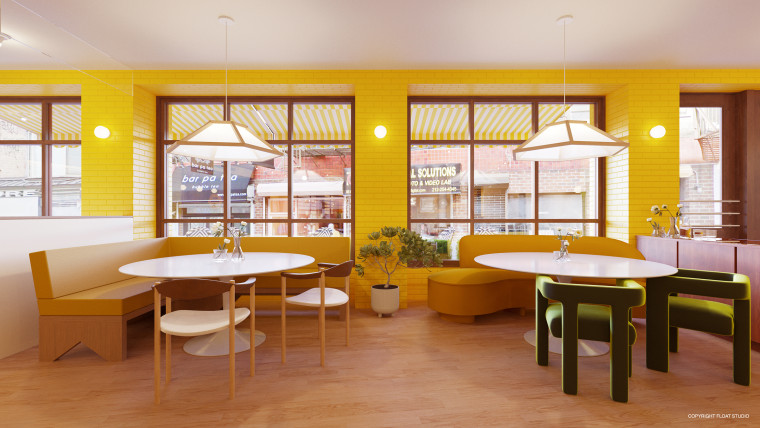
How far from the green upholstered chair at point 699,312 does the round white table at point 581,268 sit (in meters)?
0.19

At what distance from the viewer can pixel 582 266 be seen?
9.74ft

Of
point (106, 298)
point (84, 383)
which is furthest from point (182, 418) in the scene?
point (106, 298)

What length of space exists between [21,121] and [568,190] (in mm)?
8722

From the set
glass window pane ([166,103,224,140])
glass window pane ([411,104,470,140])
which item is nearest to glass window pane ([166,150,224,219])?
glass window pane ([166,103,224,140])

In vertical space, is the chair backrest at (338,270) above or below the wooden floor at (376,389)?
above

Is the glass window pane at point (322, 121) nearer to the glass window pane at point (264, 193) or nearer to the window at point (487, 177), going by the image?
the glass window pane at point (264, 193)

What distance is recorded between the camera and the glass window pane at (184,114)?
17.6ft

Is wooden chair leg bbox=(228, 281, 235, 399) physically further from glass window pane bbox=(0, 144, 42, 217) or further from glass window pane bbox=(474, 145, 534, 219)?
glass window pane bbox=(0, 144, 42, 217)

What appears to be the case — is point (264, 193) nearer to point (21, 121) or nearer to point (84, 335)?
point (84, 335)

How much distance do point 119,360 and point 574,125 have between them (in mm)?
4832

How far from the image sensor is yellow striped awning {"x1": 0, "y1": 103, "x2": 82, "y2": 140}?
5113mm

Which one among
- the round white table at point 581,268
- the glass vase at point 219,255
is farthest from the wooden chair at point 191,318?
the round white table at point 581,268

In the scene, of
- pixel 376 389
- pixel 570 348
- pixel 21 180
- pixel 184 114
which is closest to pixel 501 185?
pixel 570 348

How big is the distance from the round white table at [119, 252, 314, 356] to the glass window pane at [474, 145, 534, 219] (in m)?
3.25
